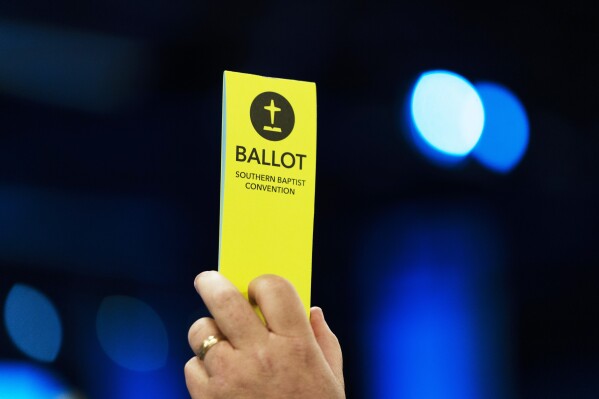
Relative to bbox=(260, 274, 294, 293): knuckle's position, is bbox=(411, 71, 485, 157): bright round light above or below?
above

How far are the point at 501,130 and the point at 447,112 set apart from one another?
0.73ft

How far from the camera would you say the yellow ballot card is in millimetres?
781

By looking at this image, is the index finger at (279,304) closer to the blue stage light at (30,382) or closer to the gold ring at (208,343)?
the gold ring at (208,343)

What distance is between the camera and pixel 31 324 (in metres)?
2.88

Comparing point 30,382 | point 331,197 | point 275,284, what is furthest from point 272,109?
point 331,197

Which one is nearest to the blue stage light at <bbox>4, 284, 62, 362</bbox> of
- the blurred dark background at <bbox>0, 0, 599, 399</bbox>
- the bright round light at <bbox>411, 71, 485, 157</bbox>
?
the blurred dark background at <bbox>0, 0, 599, 399</bbox>

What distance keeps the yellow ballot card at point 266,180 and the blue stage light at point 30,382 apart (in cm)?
222

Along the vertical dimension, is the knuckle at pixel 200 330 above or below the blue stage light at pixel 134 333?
above

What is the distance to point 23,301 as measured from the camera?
290 centimetres

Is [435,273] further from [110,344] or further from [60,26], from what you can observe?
[60,26]

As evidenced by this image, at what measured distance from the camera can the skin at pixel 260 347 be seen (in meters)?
0.76

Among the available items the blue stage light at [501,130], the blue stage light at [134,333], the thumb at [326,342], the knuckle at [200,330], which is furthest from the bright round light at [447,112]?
the knuckle at [200,330]

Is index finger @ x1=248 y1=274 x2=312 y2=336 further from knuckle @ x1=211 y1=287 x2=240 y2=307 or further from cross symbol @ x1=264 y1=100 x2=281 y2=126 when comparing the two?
cross symbol @ x1=264 y1=100 x2=281 y2=126

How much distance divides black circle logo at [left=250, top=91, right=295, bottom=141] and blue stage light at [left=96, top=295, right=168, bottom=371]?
7.44 feet
